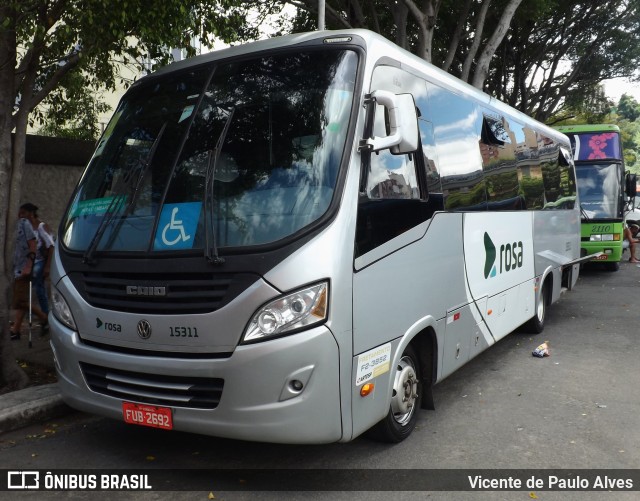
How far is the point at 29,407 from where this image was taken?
16.2ft

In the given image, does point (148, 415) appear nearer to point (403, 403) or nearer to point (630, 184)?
point (403, 403)

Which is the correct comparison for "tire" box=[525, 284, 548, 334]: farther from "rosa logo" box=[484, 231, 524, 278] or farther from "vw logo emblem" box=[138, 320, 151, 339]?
"vw logo emblem" box=[138, 320, 151, 339]

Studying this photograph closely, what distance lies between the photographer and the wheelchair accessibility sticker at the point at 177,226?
3.72 meters

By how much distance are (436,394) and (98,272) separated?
3254 millimetres

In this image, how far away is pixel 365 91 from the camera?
396 cm

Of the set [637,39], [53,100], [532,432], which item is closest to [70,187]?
[53,100]

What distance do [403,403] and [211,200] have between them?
1965mm

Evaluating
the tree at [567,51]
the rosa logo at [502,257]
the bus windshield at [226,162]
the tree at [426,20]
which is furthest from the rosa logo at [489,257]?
the tree at [567,51]

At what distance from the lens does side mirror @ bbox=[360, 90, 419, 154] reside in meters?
3.82

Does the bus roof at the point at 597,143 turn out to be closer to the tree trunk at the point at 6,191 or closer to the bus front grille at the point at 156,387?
the tree trunk at the point at 6,191

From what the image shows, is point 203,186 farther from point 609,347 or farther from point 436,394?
point 609,347

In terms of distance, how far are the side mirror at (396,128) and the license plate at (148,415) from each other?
1.98m

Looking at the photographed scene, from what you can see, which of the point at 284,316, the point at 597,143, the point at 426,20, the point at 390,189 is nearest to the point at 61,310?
the point at 284,316

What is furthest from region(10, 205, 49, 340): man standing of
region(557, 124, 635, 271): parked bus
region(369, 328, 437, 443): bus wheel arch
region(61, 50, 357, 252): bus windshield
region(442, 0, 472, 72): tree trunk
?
region(557, 124, 635, 271): parked bus
